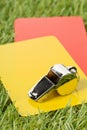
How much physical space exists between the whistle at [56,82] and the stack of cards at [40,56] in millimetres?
34

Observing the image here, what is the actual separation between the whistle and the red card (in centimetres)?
32

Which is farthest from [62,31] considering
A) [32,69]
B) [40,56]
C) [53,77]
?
[53,77]

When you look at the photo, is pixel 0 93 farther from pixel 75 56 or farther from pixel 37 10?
pixel 37 10

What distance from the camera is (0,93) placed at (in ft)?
5.80

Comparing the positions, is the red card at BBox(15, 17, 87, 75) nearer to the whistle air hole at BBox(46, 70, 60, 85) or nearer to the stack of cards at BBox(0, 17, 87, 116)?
the stack of cards at BBox(0, 17, 87, 116)

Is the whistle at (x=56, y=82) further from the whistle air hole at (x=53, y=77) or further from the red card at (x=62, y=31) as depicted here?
the red card at (x=62, y=31)

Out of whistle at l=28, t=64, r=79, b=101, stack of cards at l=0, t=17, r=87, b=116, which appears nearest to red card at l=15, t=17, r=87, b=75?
stack of cards at l=0, t=17, r=87, b=116

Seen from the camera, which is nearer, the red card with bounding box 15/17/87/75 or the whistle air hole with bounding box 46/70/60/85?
the whistle air hole with bounding box 46/70/60/85

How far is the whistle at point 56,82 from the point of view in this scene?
171 cm

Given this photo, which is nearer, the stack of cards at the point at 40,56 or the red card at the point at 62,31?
the stack of cards at the point at 40,56

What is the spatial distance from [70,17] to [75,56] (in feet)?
1.21

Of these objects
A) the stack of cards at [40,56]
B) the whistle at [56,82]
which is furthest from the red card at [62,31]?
the whistle at [56,82]

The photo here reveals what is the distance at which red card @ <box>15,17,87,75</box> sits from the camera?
212 centimetres

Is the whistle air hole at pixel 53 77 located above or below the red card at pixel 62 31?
above
